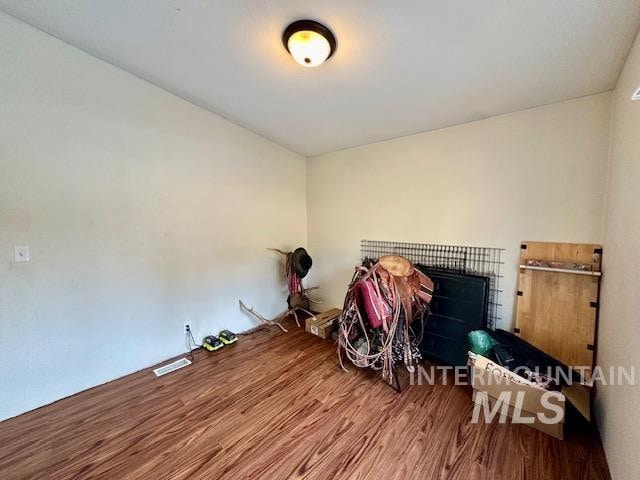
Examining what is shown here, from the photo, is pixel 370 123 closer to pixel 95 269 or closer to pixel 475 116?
pixel 475 116

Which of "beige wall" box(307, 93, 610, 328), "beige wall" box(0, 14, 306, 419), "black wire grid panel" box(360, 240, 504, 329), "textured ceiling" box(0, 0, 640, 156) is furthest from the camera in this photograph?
"black wire grid panel" box(360, 240, 504, 329)

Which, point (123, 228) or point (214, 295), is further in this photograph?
point (214, 295)

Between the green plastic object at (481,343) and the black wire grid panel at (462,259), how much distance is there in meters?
0.32

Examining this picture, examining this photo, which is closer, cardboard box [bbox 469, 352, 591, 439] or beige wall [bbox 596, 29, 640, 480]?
beige wall [bbox 596, 29, 640, 480]

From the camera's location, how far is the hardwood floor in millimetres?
1387

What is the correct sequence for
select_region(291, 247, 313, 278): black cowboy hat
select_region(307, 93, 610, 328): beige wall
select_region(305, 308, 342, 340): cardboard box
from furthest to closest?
select_region(291, 247, 313, 278): black cowboy hat
select_region(305, 308, 342, 340): cardboard box
select_region(307, 93, 610, 328): beige wall

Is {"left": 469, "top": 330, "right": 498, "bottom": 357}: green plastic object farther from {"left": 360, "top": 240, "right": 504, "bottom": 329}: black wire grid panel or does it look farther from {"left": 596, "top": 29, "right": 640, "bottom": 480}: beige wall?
{"left": 596, "top": 29, "right": 640, "bottom": 480}: beige wall

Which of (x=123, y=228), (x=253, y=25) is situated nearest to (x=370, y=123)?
(x=253, y=25)

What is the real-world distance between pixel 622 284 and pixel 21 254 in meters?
3.88

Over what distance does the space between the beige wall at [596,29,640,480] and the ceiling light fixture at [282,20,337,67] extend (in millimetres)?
1672

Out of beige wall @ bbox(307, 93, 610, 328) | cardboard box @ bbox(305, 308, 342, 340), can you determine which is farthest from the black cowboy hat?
cardboard box @ bbox(305, 308, 342, 340)

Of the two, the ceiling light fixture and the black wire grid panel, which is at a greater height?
the ceiling light fixture

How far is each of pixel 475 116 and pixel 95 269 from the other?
3678 millimetres

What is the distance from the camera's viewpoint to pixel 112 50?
191cm
